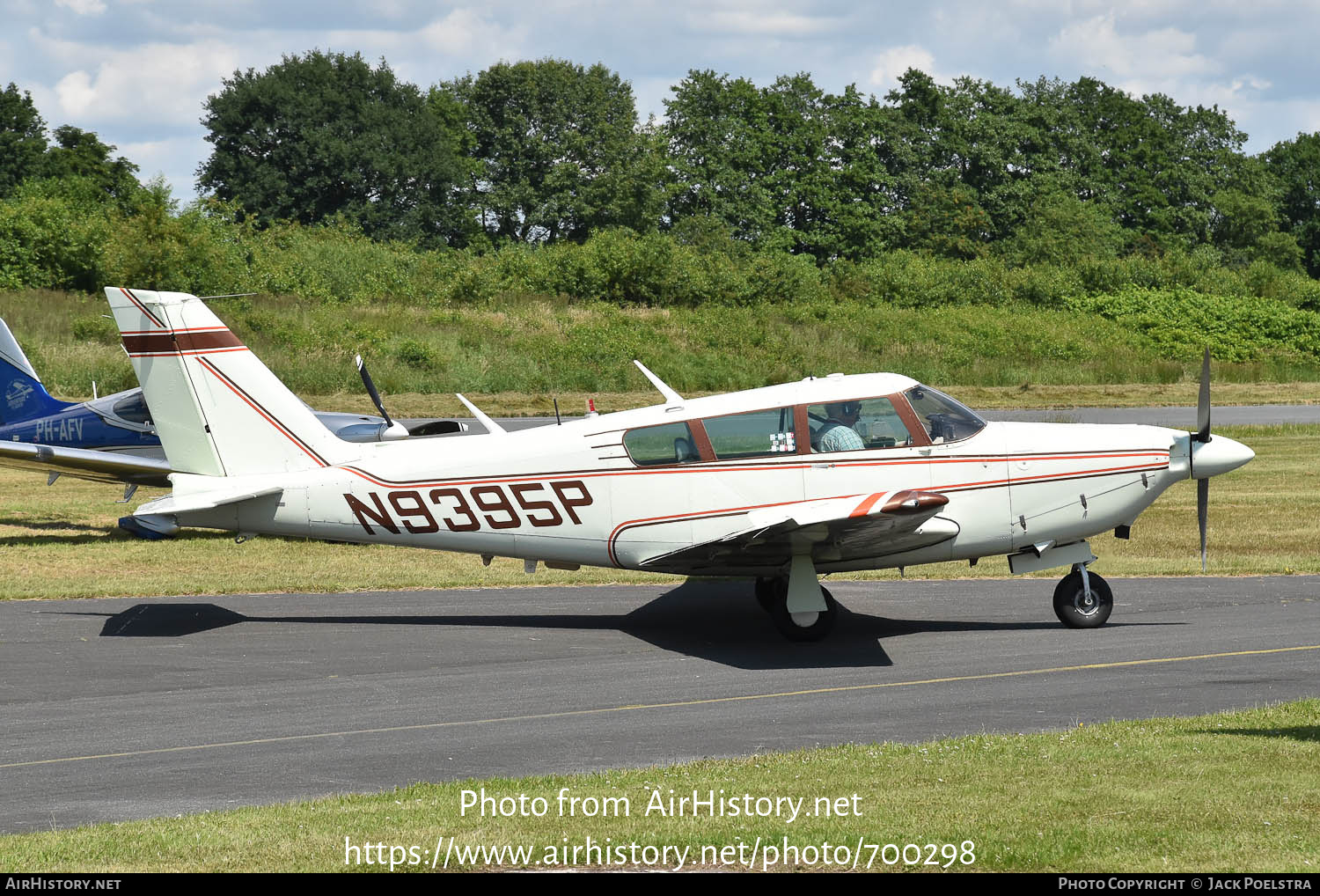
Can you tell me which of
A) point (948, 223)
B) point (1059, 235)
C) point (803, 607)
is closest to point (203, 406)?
point (803, 607)

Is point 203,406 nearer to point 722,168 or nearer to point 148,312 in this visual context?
point 148,312

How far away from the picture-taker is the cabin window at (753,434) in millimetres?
12783

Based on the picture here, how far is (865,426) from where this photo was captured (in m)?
12.8

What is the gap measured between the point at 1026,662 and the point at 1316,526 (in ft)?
37.4

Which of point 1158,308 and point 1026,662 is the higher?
point 1158,308

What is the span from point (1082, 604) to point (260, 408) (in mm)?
8629

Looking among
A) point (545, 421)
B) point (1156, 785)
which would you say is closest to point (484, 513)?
point (1156, 785)

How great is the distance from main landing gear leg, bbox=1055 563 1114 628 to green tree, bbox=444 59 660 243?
6138 centimetres

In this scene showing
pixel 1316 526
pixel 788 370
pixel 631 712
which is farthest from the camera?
pixel 788 370

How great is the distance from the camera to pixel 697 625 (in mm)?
14023

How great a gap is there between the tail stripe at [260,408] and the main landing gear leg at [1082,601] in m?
7.64

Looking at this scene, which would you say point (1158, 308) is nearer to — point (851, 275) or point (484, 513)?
point (851, 275)

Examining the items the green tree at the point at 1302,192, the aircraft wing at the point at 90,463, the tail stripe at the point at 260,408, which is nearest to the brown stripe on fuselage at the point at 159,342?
the tail stripe at the point at 260,408

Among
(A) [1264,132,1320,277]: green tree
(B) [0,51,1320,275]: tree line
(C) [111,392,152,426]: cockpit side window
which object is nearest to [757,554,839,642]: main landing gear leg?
(C) [111,392,152,426]: cockpit side window
